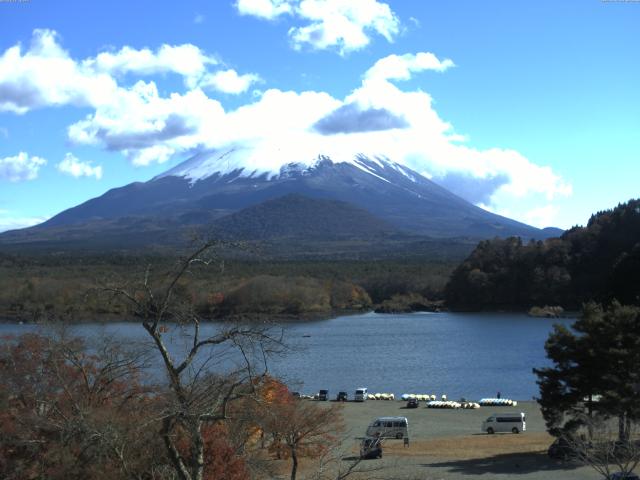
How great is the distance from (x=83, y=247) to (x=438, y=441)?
3293 inches

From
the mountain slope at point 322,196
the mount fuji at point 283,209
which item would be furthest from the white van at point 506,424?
the mountain slope at point 322,196

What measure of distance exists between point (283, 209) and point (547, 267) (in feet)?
248

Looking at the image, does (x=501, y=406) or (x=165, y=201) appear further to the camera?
(x=165, y=201)

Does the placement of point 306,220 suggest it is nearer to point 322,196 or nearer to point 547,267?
point 322,196

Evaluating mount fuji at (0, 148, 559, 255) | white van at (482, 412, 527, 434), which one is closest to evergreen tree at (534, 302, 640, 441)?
white van at (482, 412, 527, 434)

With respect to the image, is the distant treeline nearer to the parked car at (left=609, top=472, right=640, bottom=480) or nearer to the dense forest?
the dense forest

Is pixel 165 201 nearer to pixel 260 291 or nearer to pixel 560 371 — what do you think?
pixel 260 291

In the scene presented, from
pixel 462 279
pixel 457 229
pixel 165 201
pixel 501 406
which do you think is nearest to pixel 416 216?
pixel 457 229

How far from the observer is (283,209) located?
129375 mm

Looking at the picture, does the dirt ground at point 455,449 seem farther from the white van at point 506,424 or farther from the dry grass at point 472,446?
the white van at point 506,424

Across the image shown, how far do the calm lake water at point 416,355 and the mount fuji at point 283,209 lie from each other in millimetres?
51419

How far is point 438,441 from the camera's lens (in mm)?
17062

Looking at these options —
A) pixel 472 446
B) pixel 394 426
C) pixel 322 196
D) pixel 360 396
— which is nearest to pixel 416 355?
pixel 360 396

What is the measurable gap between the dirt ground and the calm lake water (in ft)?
8.99
